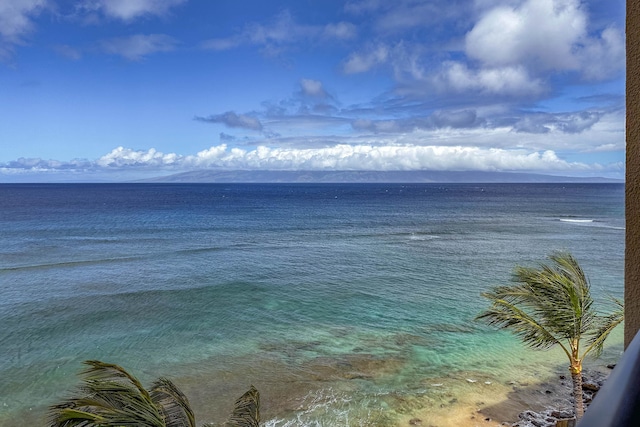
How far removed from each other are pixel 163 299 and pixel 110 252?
52.2 ft

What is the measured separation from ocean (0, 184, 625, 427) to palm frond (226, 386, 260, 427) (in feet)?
17.9

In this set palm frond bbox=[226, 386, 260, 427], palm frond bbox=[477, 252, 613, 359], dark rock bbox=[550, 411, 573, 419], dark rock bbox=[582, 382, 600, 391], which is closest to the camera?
palm frond bbox=[226, 386, 260, 427]

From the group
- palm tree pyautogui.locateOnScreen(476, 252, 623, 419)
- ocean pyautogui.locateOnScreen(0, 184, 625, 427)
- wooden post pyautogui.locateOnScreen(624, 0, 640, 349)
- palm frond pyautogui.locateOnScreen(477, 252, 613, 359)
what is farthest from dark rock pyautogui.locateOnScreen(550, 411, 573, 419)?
wooden post pyautogui.locateOnScreen(624, 0, 640, 349)

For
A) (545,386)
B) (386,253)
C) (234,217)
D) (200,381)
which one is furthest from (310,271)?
(234,217)

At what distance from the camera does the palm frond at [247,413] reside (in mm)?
7754

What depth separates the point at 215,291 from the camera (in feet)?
89.6

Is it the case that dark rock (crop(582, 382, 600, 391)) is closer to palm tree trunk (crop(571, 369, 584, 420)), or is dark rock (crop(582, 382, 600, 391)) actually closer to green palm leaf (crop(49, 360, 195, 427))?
palm tree trunk (crop(571, 369, 584, 420))

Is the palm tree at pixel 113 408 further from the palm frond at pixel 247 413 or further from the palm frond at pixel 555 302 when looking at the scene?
the palm frond at pixel 555 302

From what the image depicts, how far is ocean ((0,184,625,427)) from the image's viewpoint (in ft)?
48.7

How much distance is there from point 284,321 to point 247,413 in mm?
14139

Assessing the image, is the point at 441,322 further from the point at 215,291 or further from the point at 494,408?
the point at 215,291

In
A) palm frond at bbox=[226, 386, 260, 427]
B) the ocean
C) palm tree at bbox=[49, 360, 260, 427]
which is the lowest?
the ocean

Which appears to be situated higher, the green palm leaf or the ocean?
the green palm leaf

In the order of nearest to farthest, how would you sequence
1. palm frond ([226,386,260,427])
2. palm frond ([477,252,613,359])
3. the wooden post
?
the wooden post, palm frond ([226,386,260,427]), palm frond ([477,252,613,359])
